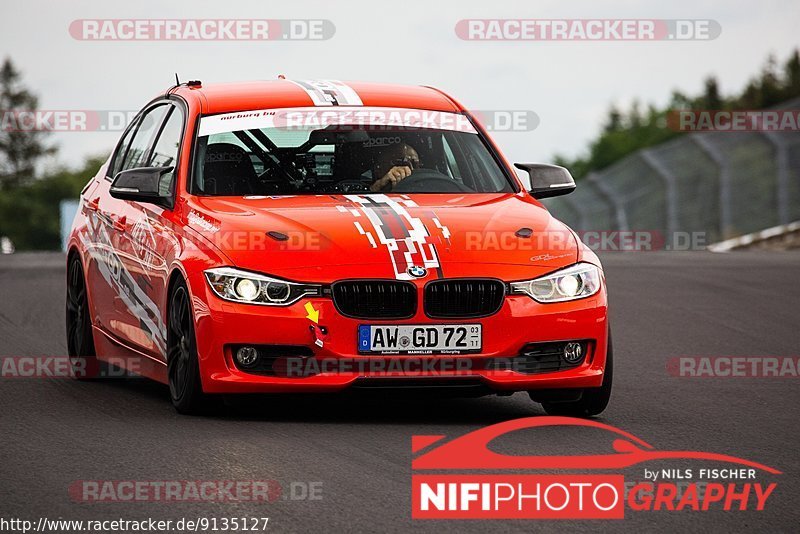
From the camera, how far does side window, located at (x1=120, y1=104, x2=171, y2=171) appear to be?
10383 millimetres

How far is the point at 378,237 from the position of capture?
8.16 m

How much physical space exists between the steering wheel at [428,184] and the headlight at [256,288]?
139cm

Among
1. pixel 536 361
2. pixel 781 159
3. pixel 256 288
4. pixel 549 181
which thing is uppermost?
pixel 549 181

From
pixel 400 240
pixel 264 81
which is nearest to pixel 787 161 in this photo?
pixel 264 81

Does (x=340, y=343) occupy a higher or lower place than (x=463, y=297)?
lower

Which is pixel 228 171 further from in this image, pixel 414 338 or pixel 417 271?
pixel 414 338

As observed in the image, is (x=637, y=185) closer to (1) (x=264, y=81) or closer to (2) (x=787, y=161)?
(2) (x=787, y=161)

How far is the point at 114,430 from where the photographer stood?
26.5 ft

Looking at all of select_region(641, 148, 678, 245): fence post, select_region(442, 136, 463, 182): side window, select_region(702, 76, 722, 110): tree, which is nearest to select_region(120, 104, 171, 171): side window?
select_region(442, 136, 463, 182): side window

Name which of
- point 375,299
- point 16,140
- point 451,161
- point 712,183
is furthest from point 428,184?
point 16,140

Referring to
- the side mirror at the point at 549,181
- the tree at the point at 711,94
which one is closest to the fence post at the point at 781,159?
the side mirror at the point at 549,181

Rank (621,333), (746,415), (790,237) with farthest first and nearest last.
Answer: (790,237)
(621,333)
(746,415)

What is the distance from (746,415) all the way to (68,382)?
4061 mm

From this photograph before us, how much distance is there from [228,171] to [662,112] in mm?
178993
